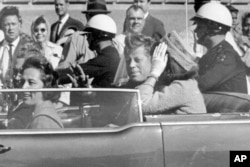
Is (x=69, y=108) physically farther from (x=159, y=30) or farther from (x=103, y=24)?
(x=159, y=30)

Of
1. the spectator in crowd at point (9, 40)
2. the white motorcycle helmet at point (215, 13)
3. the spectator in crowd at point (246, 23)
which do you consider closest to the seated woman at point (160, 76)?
the white motorcycle helmet at point (215, 13)

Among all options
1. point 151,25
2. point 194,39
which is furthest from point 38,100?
point 194,39

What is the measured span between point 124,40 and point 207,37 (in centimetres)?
88

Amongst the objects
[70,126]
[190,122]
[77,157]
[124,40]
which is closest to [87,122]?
[70,126]

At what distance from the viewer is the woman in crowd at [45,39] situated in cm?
644

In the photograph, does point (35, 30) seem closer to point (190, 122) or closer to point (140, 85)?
point (140, 85)

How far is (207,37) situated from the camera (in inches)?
260

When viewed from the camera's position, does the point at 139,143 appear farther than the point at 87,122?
No

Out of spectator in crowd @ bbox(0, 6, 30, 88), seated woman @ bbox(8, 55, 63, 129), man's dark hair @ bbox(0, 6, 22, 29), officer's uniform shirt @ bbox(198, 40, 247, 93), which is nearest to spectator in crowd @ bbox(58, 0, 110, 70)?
seated woman @ bbox(8, 55, 63, 129)

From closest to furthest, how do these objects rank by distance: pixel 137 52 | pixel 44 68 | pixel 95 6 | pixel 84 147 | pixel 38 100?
pixel 84 147 < pixel 38 100 < pixel 44 68 < pixel 95 6 < pixel 137 52

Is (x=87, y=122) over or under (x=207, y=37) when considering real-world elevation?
under

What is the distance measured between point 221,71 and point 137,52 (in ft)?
2.96

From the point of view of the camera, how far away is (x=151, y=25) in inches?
256

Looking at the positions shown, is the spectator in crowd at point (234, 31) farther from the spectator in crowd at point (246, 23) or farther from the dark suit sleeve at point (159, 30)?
the dark suit sleeve at point (159, 30)
